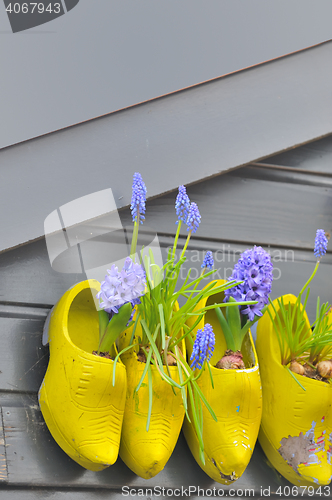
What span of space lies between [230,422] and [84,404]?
27 centimetres

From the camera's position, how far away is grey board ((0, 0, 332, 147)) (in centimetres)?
93

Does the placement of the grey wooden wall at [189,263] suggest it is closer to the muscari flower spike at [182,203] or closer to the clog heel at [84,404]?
the clog heel at [84,404]

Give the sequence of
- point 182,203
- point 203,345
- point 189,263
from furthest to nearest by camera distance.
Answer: point 189,263 < point 182,203 < point 203,345

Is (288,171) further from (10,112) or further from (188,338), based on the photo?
(10,112)

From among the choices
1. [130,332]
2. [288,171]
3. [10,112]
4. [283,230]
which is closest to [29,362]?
[130,332]

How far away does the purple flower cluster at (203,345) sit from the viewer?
0.71m

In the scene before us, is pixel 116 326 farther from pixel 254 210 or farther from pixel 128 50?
pixel 128 50

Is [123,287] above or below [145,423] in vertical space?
above

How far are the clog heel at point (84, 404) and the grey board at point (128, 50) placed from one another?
47cm

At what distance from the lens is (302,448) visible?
2.73 ft

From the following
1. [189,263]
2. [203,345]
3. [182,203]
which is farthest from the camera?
[189,263]

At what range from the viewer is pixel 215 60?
1065mm

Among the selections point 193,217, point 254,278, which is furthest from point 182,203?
point 254,278

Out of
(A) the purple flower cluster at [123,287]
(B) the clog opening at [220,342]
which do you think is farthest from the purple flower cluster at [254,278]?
(A) the purple flower cluster at [123,287]
